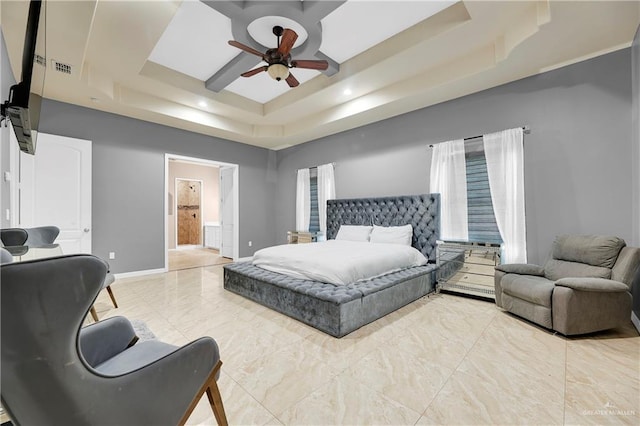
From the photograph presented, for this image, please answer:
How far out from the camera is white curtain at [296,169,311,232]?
6281 mm

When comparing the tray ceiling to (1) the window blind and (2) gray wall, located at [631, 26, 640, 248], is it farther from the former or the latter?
(1) the window blind

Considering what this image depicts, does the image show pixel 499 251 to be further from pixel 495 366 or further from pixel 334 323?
pixel 334 323

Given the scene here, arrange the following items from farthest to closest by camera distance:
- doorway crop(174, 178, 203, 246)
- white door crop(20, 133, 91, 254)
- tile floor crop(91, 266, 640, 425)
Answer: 1. doorway crop(174, 178, 203, 246)
2. white door crop(20, 133, 91, 254)
3. tile floor crop(91, 266, 640, 425)

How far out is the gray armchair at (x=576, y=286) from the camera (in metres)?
2.34

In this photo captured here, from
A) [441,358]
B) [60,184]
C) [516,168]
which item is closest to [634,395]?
[441,358]

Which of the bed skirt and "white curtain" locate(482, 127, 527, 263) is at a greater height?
"white curtain" locate(482, 127, 527, 263)

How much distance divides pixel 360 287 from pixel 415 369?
3.13 feet

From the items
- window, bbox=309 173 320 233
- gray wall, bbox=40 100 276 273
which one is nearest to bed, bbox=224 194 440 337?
window, bbox=309 173 320 233

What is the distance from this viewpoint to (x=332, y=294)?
100 inches

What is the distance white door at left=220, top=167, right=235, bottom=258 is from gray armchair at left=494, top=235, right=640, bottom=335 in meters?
5.53

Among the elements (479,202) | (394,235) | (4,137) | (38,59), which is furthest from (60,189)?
(479,202)

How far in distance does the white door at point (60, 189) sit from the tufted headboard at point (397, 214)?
165 inches

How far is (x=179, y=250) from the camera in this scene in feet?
27.8

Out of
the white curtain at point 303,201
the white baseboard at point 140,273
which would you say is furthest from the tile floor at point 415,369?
the white curtain at point 303,201
